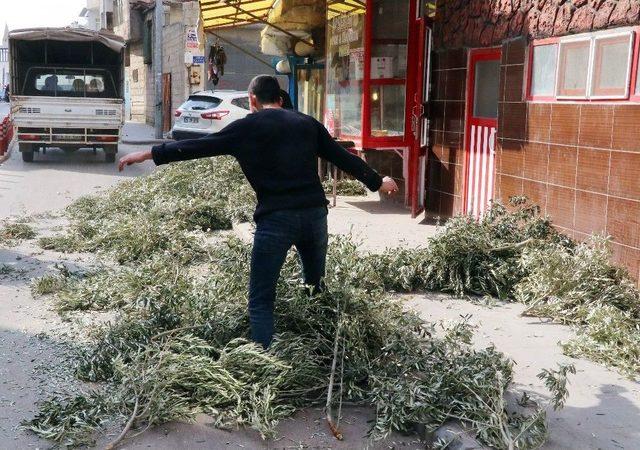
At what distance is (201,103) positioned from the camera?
20750mm

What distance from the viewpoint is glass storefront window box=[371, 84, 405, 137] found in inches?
421

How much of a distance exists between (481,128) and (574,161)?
2200 millimetres

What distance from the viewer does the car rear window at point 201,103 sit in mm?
20547

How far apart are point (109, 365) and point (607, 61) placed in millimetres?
4832

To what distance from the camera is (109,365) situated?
5.01 metres

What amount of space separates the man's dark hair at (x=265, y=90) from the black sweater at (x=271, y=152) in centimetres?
15

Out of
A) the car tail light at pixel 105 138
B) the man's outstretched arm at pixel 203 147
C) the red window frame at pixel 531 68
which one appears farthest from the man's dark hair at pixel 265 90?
the car tail light at pixel 105 138

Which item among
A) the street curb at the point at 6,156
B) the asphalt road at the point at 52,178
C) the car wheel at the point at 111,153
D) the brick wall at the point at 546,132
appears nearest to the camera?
the brick wall at the point at 546,132

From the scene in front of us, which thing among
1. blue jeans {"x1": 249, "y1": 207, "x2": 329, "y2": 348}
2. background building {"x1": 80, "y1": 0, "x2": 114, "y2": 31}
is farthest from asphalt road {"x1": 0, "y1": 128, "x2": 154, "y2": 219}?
background building {"x1": 80, "y1": 0, "x2": 114, "y2": 31}

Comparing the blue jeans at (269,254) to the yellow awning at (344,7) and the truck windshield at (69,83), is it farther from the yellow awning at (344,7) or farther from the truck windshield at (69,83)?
the truck windshield at (69,83)

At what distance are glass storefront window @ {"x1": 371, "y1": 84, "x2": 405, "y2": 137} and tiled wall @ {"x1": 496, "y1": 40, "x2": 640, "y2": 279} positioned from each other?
2.34 meters

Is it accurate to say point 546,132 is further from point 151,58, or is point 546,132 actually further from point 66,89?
point 151,58

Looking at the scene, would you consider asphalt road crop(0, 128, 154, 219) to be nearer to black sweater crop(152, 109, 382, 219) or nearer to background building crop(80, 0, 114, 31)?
black sweater crop(152, 109, 382, 219)

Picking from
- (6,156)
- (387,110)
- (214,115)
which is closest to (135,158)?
(387,110)
